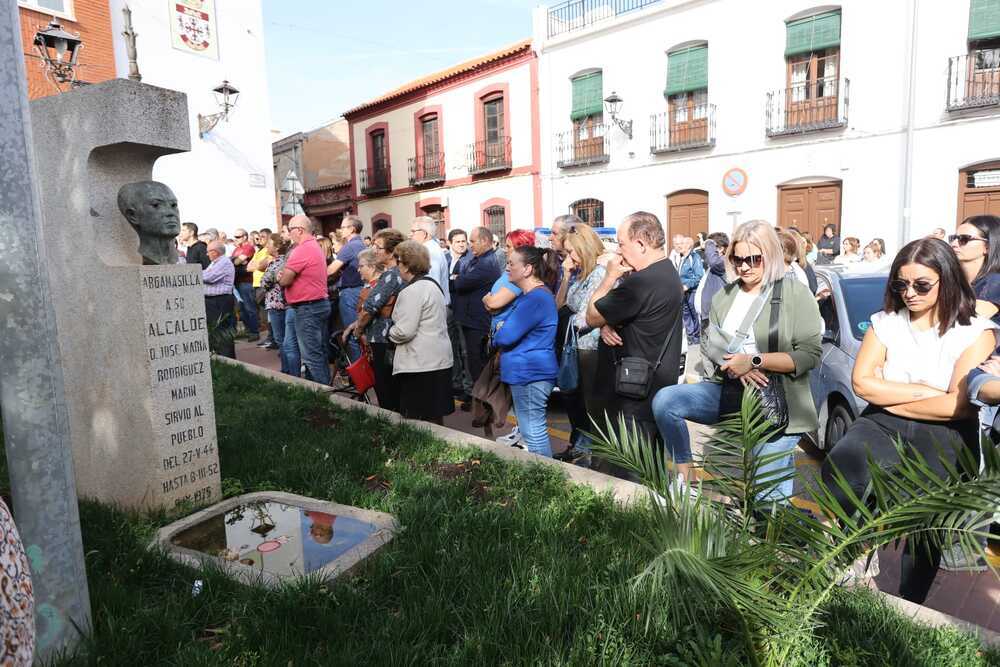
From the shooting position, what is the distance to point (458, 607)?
2.58 metres

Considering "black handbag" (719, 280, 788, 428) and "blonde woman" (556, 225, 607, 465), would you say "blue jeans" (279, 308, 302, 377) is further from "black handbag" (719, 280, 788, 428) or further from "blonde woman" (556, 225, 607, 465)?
"black handbag" (719, 280, 788, 428)

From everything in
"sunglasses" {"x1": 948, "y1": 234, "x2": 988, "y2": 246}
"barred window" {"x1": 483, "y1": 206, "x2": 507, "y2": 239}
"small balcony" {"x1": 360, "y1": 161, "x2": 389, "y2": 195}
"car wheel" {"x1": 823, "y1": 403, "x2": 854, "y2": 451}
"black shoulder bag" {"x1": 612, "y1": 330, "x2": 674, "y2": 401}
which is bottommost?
"car wheel" {"x1": 823, "y1": 403, "x2": 854, "y2": 451}

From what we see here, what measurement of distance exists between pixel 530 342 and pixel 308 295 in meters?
3.31

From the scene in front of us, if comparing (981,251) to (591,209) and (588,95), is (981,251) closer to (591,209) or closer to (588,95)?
(591,209)

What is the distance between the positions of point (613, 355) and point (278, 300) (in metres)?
5.30

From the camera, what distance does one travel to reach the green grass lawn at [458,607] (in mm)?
2307

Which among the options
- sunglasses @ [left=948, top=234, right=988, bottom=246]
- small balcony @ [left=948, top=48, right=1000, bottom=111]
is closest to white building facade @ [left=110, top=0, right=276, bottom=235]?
small balcony @ [left=948, top=48, right=1000, bottom=111]

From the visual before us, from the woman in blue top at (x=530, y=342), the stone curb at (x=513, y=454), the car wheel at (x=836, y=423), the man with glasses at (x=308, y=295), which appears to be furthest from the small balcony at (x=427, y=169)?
the car wheel at (x=836, y=423)

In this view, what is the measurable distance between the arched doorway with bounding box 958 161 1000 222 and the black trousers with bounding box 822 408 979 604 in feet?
47.0

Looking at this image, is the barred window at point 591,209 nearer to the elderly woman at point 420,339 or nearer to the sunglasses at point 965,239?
the elderly woman at point 420,339

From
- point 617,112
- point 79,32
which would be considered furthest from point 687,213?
point 79,32

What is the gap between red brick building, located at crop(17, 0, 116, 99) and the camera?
14273 mm

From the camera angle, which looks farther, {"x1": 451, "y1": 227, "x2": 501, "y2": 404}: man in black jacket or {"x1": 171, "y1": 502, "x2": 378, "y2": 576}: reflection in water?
{"x1": 451, "y1": 227, "x2": 501, "y2": 404}: man in black jacket

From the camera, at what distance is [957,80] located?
571 inches
